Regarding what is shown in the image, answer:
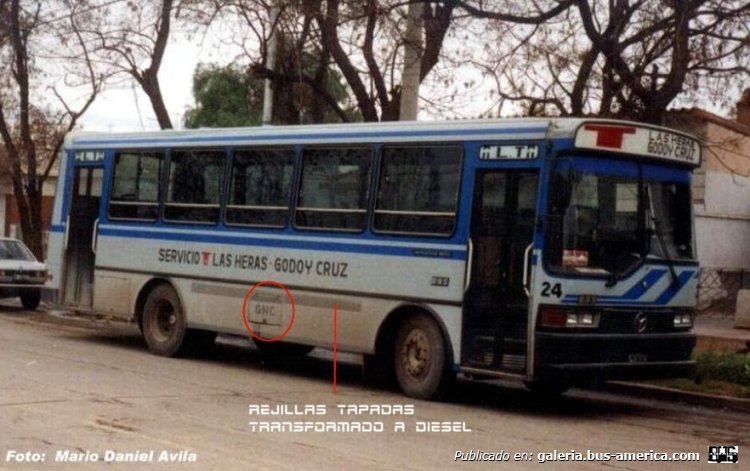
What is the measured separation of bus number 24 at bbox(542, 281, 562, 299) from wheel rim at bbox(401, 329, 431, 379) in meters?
1.76

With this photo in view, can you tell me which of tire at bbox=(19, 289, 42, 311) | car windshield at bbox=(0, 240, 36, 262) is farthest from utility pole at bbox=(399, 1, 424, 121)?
car windshield at bbox=(0, 240, 36, 262)

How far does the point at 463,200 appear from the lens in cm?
1400

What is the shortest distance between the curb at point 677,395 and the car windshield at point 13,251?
50.3 ft

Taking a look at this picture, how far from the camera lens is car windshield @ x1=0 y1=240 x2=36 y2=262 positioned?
27.7 m

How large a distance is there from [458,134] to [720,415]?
4.38 meters

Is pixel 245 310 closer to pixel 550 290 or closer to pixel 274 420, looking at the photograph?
pixel 274 420

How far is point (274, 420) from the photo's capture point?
39.5ft

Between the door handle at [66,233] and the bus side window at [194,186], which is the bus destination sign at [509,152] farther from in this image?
the door handle at [66,233]

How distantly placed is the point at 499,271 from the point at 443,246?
80cm

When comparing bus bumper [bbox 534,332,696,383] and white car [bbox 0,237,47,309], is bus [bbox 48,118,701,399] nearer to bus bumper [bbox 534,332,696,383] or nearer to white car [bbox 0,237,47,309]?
bus bumper [bbox 534,332,696,383]

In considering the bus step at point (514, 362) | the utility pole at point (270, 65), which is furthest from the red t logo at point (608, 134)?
the utility pole at point (270, 65)

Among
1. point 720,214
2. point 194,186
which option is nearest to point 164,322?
point 194,186

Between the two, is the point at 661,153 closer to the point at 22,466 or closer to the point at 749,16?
the point at 749,16

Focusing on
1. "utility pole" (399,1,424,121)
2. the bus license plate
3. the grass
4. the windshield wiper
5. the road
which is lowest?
the road
